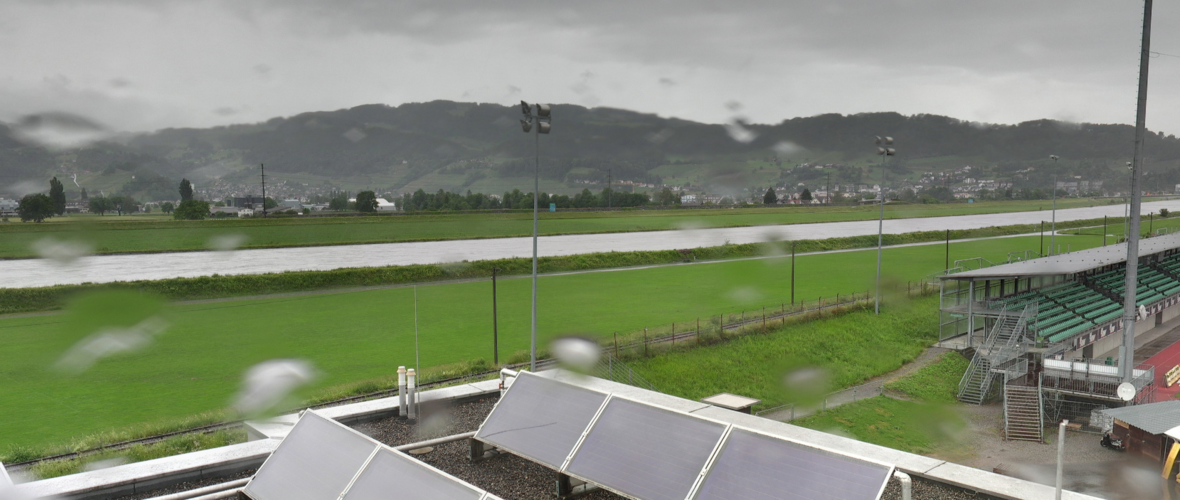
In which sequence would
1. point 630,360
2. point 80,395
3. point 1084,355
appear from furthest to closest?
point 1084,355
point 630,360
point 80,395

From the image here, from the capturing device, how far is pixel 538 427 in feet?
26.3

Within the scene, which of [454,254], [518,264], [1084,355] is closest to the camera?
[1084,355]

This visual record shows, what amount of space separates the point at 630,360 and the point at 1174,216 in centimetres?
13815

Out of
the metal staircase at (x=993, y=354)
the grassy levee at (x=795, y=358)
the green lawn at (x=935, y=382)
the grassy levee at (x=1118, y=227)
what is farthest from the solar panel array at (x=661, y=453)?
the grassy levee at (x=1118, y=227)

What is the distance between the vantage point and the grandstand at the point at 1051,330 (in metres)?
19.6

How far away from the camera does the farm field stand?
1841 centimetres

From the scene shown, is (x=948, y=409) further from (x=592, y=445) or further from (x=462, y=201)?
(x=462, y=201)

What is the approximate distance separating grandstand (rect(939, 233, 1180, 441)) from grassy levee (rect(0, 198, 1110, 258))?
40.3m

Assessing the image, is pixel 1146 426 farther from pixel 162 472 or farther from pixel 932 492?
pixel 162 472

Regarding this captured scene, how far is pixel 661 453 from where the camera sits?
264 inches

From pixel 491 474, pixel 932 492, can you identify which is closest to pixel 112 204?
pixel 491 474

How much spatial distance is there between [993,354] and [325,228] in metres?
72.8

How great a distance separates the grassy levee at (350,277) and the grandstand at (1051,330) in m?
25.4

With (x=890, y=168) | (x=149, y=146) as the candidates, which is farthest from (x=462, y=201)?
(x=890, y=168)
